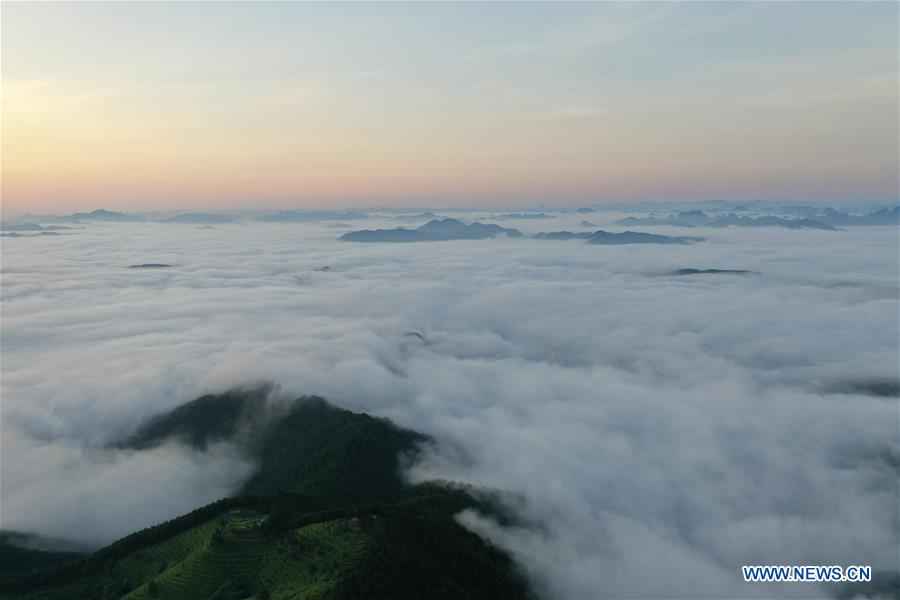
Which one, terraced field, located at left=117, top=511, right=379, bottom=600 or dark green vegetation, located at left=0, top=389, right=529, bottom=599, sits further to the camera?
dark green vegetation, located at left=0, top=389, right=529, bottom=599

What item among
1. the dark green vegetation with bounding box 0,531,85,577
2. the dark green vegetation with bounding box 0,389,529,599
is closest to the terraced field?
the dark green vegetation with bounding box 0,389,529,599

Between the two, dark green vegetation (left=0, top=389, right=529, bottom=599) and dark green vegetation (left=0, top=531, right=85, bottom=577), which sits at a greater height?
dark green vegetation (left=0, top=389, right=529, bottom=599)

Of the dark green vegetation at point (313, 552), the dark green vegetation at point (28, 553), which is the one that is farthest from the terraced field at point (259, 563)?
the dark green vegetation at point (28, 553)

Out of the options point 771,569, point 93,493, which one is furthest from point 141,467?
point 771,569

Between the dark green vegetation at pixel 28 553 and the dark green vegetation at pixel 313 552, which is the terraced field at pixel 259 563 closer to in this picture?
the dark green vegetation at pixel 313 552

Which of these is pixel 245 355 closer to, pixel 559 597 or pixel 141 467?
pixel 141 467

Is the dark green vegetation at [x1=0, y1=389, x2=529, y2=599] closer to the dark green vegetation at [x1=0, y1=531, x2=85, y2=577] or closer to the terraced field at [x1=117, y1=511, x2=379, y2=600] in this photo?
the terraced field at [x1=117, y1=511, x2=379, y2=600]

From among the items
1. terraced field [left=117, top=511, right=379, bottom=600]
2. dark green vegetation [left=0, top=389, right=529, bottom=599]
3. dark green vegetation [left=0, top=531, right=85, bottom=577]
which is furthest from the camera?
dark green vegetation [left=0, top=531, right=85, bottom=577]
